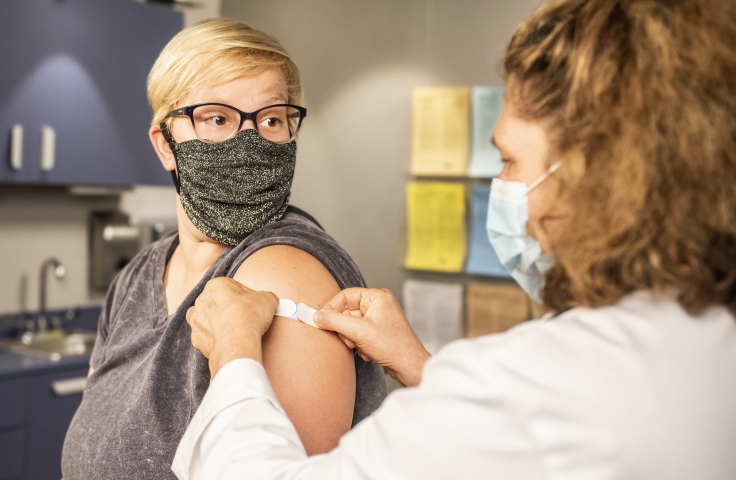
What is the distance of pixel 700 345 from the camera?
2.34 ft

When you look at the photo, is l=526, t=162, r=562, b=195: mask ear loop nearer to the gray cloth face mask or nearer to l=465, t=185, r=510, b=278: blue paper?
the gray cloth face mask

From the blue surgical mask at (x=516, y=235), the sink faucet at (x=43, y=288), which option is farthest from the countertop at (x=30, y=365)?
the blue surgical mask at (x=516, y=235)

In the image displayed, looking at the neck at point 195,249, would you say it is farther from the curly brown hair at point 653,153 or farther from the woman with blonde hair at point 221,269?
the curly brown hair at point 653,153

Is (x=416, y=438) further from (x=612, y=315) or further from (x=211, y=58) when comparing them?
(x=211, y=58)

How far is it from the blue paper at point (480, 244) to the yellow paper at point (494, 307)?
7 centimetres

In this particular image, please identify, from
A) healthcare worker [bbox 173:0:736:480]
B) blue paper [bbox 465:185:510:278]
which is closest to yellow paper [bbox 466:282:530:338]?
blue paper [bbox 465:185:510:278]

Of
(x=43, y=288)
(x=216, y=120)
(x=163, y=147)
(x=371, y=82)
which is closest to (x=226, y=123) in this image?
(x=216, y=120)

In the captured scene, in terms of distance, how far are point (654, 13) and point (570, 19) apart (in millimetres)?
101

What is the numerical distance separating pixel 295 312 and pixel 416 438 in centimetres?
42

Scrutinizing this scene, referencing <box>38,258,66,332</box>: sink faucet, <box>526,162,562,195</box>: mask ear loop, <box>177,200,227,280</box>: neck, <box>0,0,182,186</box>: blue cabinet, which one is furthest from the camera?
<box>38,258,66,332</box>: sink faucet

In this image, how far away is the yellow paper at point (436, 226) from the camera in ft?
10.3

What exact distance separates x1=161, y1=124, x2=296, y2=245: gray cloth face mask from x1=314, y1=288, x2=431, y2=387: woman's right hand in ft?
0.80

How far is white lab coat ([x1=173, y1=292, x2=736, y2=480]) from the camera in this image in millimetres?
667

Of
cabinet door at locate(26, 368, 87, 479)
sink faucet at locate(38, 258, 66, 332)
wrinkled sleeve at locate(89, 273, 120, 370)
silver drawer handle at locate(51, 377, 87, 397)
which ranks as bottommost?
cabinet door at locate(26, 368, 87, 479)
